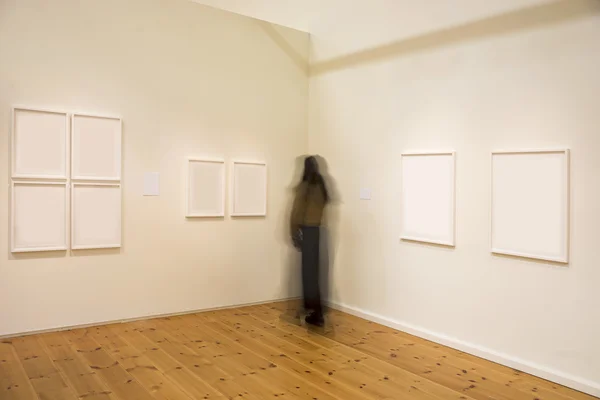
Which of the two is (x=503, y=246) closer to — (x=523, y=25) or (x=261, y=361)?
(x=523, y=25)

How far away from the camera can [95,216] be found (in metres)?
5.16

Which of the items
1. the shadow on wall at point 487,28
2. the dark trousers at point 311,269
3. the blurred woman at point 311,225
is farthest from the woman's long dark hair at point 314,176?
the shadow on wall at point 487,28

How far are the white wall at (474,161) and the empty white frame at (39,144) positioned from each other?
3014 mm

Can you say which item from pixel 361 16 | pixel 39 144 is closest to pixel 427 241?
pixel 361 16

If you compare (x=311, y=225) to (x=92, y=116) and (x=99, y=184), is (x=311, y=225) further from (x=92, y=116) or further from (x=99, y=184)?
(x=92, y=116)

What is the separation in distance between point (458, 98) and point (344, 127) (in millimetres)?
1667

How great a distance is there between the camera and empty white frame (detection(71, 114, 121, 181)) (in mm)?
5051

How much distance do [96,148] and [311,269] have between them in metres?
2.54

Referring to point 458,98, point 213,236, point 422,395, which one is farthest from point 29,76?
point 422,395

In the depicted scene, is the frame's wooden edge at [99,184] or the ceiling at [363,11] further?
the frame's wooden edge at [99,184]

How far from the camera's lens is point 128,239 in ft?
17.6

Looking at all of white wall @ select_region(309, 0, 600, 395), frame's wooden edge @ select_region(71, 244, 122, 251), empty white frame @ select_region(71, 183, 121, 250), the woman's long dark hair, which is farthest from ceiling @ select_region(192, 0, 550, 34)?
frame's wooden edge @ select_region(71, 244, 122, 251)

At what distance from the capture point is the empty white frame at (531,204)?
155 inches

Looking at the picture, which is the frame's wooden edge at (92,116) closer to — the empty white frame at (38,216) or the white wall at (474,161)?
the empty white frame at (38,216)
